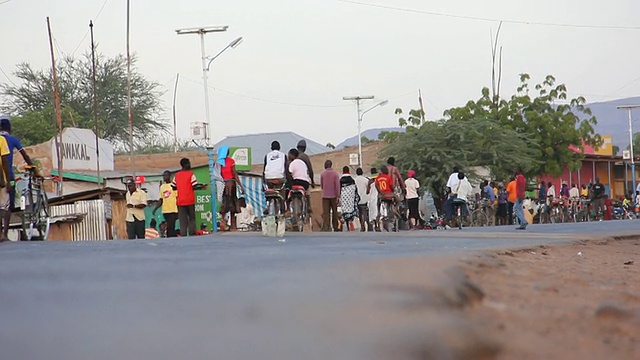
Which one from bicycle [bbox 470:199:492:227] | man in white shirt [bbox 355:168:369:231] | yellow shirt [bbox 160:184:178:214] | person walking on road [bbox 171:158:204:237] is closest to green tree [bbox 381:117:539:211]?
bicycle [bbox 470:199:492:227]

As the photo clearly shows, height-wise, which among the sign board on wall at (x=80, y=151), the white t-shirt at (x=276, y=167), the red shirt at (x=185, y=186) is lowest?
the red shirt at (x=185, y=186)

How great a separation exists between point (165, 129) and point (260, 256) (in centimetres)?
5665

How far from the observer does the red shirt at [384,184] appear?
740 inches

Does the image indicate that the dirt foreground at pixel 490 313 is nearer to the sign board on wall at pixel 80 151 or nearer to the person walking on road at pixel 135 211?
the person walking on road at pixel 135 211

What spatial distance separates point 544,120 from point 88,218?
29314 mm

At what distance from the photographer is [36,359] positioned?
11.5ft

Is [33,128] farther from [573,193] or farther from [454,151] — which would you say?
[573,193]

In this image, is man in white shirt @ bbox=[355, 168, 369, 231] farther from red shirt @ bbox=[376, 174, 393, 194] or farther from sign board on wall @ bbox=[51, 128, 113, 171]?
sign board on wall @ bbox=[51, 128, 113, 171]

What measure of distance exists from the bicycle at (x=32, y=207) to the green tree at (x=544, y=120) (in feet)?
118

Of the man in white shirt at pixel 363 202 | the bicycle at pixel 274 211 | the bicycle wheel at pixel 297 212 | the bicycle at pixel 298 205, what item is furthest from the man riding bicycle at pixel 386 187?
the bicycle at pixel 274 211

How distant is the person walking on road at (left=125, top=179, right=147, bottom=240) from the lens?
716 inches

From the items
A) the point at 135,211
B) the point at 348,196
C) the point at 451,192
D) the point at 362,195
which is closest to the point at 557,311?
the point at 135,211

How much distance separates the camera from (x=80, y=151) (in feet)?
126

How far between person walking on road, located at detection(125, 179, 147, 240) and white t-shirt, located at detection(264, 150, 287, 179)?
4.06 meters
